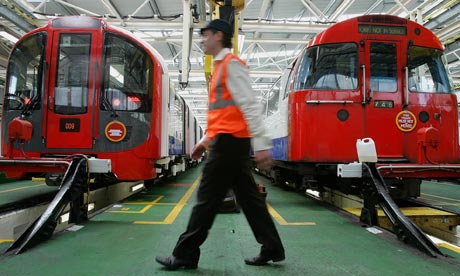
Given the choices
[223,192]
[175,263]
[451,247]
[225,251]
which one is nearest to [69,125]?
[225,251]

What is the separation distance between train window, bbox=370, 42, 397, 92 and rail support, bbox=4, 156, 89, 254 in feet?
15.0

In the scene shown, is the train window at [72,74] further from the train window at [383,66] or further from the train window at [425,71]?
the train window at [425,71]

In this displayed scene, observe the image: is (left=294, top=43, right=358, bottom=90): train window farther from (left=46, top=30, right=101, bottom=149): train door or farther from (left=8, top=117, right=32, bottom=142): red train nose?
(left=8, top=117, right=32, bottom=142): red train nose

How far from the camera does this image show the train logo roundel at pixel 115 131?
5795 mm

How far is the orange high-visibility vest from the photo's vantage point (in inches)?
108

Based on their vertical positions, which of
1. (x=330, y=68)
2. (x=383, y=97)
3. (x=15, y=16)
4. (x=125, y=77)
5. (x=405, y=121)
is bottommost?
(x=405, y=121)

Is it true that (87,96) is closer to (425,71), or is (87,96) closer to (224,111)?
(224,111)

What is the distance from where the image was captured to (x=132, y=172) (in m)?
5.76

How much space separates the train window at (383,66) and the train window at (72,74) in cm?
464

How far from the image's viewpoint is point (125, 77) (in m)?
6.02

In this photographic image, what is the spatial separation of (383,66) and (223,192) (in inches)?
171

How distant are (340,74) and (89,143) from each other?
13.7ft

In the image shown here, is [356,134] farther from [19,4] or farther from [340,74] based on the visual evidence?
[19,4]

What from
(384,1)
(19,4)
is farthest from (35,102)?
(384,1)
